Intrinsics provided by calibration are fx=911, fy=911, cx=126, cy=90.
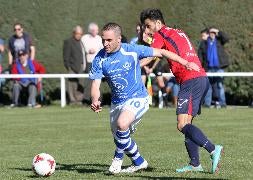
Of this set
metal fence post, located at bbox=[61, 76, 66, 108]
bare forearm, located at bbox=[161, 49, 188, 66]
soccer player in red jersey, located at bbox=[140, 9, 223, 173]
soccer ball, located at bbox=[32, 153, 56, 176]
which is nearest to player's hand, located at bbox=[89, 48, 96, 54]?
metal fence post, located at bbox=[61, 76, 66, 108]

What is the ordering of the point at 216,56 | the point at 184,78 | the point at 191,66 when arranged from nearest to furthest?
A: the point at 191,66 → the point at 184,78 → the point at 216,56

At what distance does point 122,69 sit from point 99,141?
180 inches

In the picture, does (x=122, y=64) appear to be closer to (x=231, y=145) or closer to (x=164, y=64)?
(x=231, y=145)

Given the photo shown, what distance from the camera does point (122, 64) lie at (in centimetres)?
1111

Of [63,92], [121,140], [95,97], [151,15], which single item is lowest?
[63,92]

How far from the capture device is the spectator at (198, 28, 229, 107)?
2378 centimetres

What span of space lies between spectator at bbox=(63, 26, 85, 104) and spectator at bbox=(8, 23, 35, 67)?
934 mm

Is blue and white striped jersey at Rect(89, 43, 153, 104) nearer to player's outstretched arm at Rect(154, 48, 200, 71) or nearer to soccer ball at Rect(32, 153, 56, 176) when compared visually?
player's outstretched arm at Rect(154, 48, 200, 71)

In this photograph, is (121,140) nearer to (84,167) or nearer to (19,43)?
(84,167)

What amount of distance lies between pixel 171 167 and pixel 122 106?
1105 mm

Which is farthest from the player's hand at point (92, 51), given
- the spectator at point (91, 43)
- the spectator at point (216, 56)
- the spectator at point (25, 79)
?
the spectator at point (216, 56)

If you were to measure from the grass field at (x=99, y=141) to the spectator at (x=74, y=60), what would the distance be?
1653mm

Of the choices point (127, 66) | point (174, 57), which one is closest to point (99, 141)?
point (127, 66)

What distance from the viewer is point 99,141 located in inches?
611
